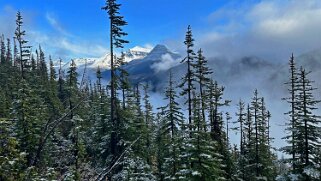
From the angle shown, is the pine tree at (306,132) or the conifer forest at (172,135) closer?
the conifer forest at (172,135)

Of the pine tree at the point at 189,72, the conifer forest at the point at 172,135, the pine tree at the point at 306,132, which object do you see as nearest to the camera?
the conifer forest at the point at 172,135

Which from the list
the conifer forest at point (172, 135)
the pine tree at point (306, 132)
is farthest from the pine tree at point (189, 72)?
the pine tree at point (306, 132)

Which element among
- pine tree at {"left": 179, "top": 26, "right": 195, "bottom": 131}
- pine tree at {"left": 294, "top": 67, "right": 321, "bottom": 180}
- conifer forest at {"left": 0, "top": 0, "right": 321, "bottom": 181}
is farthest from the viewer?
pine tree at {"left": 179, "top": 26, "right": 195, "bottom": 131}

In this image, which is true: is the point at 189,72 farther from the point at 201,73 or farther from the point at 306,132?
the point at 306,132

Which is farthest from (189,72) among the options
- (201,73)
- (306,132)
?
(306,132)

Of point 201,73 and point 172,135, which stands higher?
point 201,73

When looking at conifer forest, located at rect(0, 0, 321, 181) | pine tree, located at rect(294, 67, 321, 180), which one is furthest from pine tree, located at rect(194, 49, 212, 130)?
pine tree, located at rect(294, 67, 321, 180)

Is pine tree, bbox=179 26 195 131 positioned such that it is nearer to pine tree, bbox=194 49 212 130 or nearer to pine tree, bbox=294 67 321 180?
pine tree, bbox=194 49 212 130

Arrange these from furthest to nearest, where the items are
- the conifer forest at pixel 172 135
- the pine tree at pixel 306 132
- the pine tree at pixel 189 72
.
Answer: the pine tree at pixel 189 72
the pine tree at pixel 306 132
the conifer forest at pixel 172 135

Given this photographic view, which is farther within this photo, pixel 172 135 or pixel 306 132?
pixel 172 135

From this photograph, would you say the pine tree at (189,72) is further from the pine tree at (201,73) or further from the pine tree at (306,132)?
the pine tree at (306,132)

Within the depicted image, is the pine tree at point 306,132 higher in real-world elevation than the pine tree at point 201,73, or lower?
lower

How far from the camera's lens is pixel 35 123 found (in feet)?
110

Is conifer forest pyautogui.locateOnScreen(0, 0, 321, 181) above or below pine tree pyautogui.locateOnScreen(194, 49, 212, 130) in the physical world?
below
